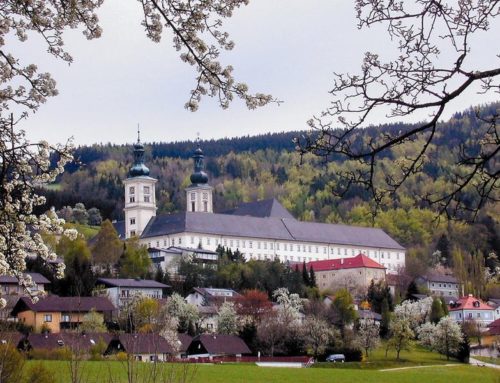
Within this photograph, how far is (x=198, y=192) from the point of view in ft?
422

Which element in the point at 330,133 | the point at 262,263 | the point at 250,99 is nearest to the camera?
the point at 330,133

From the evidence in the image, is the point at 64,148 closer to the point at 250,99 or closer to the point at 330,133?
the point at 250,99

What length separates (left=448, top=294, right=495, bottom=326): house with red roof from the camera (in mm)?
92225

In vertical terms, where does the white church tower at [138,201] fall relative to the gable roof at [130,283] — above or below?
above

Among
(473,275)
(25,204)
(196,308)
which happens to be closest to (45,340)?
(196,308)

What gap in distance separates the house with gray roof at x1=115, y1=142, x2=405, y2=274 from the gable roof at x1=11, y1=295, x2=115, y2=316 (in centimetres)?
4601

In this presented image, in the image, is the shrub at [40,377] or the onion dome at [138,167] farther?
the onion dome at [138,167]

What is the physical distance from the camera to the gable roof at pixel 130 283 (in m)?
75.4

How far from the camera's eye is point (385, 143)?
218 inches

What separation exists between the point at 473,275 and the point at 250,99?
107 m

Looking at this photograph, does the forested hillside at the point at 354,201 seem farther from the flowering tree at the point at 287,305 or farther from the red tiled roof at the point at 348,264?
the flowering tree at the point at 287,305

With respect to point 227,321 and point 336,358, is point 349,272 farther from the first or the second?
point 336,358

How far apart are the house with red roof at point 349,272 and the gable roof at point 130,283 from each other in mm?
29366

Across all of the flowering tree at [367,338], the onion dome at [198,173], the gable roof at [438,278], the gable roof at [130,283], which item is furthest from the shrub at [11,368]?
the onion dome at [198,173]
